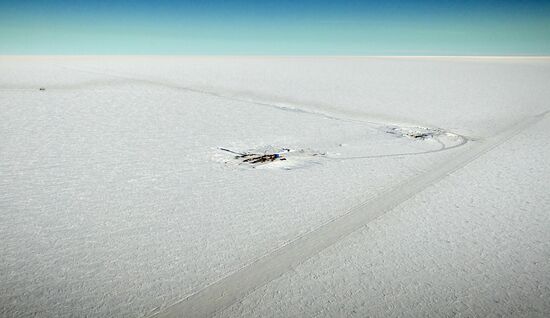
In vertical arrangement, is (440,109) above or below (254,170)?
above

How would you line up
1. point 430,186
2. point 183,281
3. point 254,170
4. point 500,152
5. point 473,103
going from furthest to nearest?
point 473,103 < point 500,152 < point 254,170 < point 430,186 < point 183,281

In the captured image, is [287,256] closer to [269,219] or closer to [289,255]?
[289,255]

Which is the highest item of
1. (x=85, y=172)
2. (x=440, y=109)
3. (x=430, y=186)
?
(x=440, y=109)

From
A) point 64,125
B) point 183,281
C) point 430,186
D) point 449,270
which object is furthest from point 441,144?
point 64,125

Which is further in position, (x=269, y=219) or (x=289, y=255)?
(x=269, y=219)

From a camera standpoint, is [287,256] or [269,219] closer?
[287,256]

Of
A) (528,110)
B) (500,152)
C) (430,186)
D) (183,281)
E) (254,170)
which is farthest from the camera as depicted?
(528,110)

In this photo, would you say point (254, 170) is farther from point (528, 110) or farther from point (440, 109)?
point (528, 110)

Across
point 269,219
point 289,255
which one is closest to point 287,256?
point 289,255
